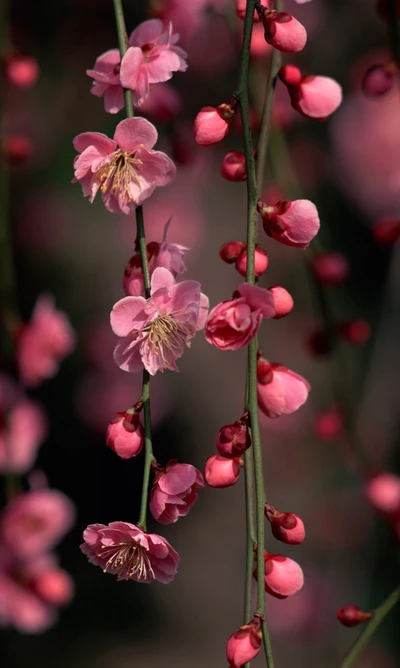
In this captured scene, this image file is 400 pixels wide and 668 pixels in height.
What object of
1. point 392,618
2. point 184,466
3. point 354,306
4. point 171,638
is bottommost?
point 171,638

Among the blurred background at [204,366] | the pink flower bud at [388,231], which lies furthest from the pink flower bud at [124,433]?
the blurred background at [204,366]

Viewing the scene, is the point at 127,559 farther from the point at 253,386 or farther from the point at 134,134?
the point at 134,134

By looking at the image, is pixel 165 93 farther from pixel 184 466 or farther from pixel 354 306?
pixel 354 306

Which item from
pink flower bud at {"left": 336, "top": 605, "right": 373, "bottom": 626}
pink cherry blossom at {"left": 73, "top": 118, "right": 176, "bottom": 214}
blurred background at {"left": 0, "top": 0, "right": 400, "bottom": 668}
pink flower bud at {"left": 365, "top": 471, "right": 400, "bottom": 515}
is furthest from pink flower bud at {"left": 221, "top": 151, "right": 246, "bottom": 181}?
blurred background at {"left": 0, "top": 0, "right": 400, "bottom": 668}

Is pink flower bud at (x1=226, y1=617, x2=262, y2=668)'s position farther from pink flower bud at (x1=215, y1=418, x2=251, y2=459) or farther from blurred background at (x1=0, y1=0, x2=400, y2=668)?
blurred background at (x1=0, y1=0, x2=400, y2=668)

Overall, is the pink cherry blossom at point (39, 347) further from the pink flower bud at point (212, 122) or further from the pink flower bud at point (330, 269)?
the pink flower bud at point (212, 122)

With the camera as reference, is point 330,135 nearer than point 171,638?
No

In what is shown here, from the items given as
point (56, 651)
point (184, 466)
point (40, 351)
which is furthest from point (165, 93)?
point (56, 651)
